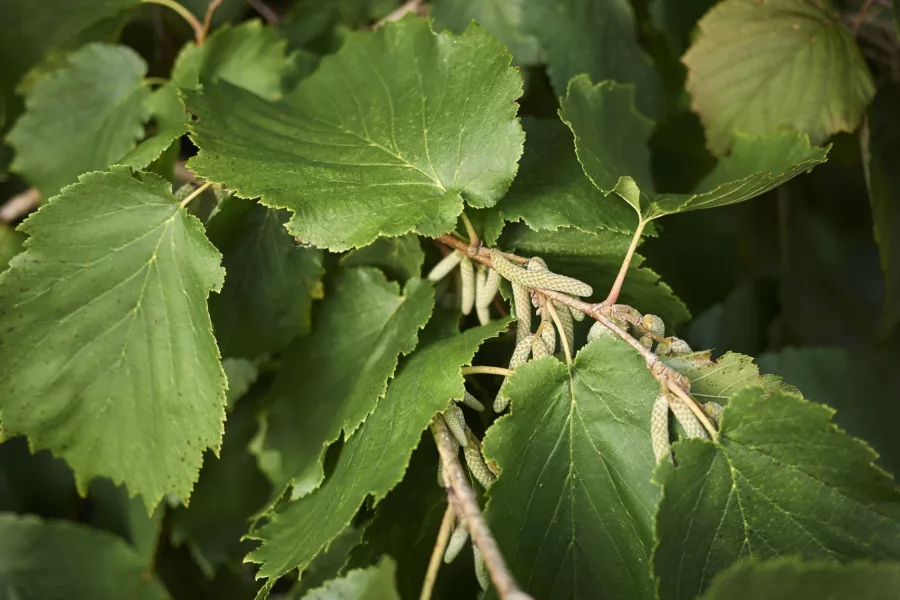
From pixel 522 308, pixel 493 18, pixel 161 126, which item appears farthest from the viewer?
pixel 493 18

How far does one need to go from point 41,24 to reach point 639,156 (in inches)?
32.4

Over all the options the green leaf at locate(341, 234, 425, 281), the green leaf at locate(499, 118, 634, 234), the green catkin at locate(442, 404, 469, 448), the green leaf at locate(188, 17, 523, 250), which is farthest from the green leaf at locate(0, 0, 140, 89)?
the green catkin at locate(442, 404, 469, 448)

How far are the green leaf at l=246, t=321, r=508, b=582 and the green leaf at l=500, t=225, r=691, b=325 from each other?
0.37ft

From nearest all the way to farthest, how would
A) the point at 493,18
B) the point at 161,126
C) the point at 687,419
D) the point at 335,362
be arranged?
the point at 687,419
the point at 335,362
the point at 161,126
the point at 493,18

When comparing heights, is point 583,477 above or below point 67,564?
above

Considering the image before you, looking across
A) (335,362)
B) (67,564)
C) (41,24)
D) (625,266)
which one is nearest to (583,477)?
(625,266)

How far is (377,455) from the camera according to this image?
2.07 ft

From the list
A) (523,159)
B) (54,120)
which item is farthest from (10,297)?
(523,159)

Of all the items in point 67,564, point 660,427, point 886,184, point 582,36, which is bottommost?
point 67,564

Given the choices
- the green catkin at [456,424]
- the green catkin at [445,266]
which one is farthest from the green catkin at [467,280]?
the green catkin at [456,424]

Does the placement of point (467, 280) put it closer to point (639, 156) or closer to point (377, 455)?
point (377, 455)

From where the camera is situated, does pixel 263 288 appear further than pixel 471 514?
Yes

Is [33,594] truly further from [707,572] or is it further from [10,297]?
[707,572]

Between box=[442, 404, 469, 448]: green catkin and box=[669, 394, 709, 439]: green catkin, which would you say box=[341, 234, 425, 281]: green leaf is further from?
box=[669, 394, 709, 439]: green catkin
